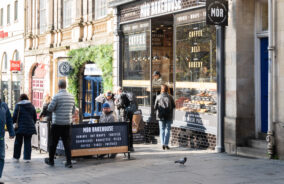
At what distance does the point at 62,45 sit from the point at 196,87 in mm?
12319

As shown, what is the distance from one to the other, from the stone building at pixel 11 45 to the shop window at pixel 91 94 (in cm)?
993

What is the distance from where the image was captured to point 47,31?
25.8 m

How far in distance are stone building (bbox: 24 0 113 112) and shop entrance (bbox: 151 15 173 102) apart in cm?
312

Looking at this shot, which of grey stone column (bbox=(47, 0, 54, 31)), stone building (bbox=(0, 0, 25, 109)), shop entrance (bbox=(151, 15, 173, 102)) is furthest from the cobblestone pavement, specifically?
A: stone building (bbox=(0, 0, 25, 109))

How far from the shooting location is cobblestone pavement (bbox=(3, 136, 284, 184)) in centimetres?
827

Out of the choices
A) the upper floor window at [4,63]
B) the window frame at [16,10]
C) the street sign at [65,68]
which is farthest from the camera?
the upper floor window at [4,63]

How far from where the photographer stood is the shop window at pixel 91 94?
20828 millimetres

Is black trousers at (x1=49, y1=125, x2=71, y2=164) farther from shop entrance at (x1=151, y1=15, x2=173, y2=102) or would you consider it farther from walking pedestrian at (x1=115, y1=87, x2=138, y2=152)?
shop entrance at (x1=151, y1=15, x2=173, y2=102)

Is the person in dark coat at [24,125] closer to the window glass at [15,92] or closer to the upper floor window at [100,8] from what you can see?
the upper floor window at [100,8]

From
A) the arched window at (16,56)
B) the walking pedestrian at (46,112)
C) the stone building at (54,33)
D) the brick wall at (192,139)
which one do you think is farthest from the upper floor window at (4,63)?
the brick wall at (192,139)

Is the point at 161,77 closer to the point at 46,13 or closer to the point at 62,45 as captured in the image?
the point at 62,45

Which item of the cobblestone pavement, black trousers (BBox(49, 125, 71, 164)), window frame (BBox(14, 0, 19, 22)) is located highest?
window frame (BBox(14, 0, 19, 22))

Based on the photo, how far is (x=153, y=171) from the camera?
917 cm

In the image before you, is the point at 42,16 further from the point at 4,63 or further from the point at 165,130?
the point at 165,130
